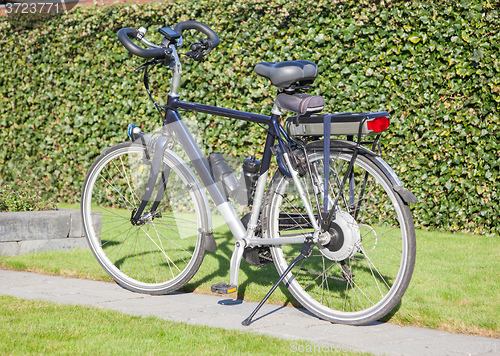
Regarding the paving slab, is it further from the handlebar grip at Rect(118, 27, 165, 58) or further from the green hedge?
the green hedge

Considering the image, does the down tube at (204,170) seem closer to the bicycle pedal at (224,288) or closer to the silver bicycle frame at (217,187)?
the silver bicycle frame at (217,187)

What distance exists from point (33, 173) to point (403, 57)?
17.4ft

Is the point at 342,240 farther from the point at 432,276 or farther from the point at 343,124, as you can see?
the point at 432,276

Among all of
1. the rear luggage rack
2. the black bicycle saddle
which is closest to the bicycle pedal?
the rear luggage rack

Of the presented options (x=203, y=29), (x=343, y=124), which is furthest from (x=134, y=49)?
(x=343, y=124)

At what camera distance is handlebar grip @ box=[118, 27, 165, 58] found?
3.14 metres

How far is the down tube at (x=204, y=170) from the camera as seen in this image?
318cm

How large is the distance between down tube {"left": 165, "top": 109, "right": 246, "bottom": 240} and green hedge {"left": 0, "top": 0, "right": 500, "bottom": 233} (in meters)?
2.50

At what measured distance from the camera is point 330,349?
2.37m

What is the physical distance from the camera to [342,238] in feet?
8.95

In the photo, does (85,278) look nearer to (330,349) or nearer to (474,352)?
(330,349)

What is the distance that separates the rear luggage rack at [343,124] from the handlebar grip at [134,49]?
0.95 m

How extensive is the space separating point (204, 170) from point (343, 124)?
99 centimetres

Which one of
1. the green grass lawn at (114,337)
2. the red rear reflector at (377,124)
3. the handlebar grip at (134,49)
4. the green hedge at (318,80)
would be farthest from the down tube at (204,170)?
the green hedge at (318,80)
